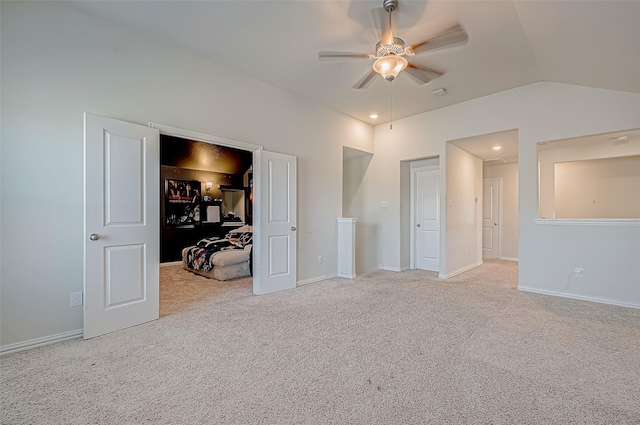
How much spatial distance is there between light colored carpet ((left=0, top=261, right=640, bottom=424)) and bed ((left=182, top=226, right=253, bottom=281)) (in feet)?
4.74

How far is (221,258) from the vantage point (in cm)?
479

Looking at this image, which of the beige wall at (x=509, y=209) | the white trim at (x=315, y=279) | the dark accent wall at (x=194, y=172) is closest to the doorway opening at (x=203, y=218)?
the dark accent wall at (x=194, y=172)

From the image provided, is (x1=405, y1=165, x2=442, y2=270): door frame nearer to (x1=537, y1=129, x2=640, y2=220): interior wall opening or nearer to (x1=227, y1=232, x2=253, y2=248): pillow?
(x1=537, y1=129, x2=640, y2=220): interior wall opening

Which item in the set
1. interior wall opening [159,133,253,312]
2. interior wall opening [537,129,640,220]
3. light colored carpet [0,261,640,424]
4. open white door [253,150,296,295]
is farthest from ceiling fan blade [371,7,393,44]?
interior wall opening [537,129,640,220]

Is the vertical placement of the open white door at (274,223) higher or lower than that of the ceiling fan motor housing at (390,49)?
lower

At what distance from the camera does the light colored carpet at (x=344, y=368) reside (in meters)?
1.57

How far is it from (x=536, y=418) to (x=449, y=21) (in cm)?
313

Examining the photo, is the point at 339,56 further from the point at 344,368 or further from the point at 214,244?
the point at 214,244

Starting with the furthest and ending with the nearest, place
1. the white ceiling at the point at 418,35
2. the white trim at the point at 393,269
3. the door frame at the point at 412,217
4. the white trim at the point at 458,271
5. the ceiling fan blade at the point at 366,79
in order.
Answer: the door frame at the point at 412,217
the white trim at the point at 393,269
the white trim at the point at 458,271
the ceiling fan blade at the point at 366,79
the white ceiling at the point at 418,35

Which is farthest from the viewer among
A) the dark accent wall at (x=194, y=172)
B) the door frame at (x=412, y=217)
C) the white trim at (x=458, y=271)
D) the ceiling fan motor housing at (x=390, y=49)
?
the dark accent wall at (x=194, y=172)

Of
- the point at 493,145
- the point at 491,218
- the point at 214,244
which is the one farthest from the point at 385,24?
the point at 491,218

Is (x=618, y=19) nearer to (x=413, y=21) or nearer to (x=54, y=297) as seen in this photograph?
(x=413, y=21)

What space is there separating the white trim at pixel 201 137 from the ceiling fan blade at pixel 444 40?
2317mm

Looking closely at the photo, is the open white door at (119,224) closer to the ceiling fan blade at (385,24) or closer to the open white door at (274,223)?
the open white door at (274,223)
